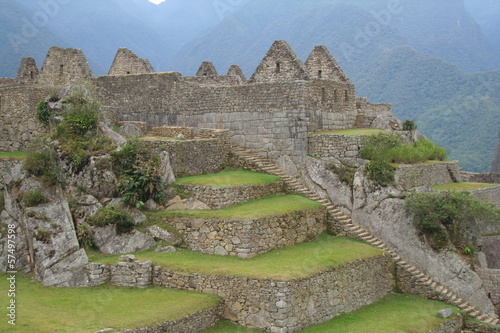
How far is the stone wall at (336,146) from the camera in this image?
26875 millimetres

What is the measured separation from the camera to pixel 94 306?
17.8 m

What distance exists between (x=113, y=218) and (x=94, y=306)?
4.65m

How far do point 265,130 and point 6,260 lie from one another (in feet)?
40.7

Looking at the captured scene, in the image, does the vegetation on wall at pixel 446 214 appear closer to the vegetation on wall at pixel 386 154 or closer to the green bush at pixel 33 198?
the vegetation on wall at pixel 386 154

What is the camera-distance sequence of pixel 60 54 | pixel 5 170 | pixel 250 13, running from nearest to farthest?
pixel 5 170, pixel 60 54, pixel 250 13

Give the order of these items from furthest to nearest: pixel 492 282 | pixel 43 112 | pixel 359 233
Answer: pixel 43 112 → pixel 359 233 → pixel 492 282

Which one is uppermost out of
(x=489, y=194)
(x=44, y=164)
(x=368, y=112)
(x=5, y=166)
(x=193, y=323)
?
(x=368, y=112)

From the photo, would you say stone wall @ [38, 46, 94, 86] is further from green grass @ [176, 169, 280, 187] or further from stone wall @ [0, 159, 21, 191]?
green grass @ [176, 169, 280, 187]

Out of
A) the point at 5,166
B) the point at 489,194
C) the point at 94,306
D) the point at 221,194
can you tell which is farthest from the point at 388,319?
the point at 5,166

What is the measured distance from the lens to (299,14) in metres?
65.1

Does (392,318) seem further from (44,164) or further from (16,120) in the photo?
(16,120)

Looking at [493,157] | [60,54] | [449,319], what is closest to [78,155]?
[60,54]

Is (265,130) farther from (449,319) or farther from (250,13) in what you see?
(250,13)

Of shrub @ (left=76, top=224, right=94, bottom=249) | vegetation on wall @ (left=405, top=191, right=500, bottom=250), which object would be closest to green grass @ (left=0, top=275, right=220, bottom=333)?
shrub @ (left=76, top=224, right=94, bottom=249)
